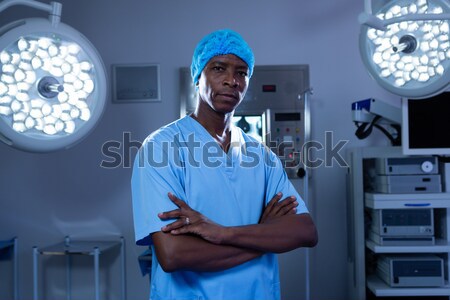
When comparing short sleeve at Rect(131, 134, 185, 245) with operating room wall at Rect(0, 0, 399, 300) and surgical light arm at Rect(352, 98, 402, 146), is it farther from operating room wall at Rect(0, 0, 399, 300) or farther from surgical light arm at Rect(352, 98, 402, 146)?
operating room wall at Rect(0, 0, 399, 300)

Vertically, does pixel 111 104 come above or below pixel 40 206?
above

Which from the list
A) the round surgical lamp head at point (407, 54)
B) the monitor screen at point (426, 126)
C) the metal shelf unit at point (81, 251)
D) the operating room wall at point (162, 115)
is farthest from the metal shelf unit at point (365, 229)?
the metal shelf unit at point (81, 251)

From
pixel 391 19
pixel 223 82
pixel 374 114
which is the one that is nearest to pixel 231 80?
pixel 223 82

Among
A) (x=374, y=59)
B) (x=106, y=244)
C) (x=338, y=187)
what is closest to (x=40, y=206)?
(x=106, y=244)

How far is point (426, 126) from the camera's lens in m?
1.92

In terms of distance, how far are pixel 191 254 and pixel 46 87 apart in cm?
56

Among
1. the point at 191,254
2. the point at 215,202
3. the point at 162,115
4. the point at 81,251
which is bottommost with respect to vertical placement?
the point at 81,251

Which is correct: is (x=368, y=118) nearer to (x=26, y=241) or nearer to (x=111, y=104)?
(x=111, y=104)

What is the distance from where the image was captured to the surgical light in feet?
3.26

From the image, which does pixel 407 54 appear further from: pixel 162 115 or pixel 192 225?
pixel 162 115

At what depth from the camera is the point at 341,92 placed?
250 centimetres

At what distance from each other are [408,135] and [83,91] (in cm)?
148

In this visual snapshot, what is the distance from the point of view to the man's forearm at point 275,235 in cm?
109

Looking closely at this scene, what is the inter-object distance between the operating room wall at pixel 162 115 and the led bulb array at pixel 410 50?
135 centimetres
